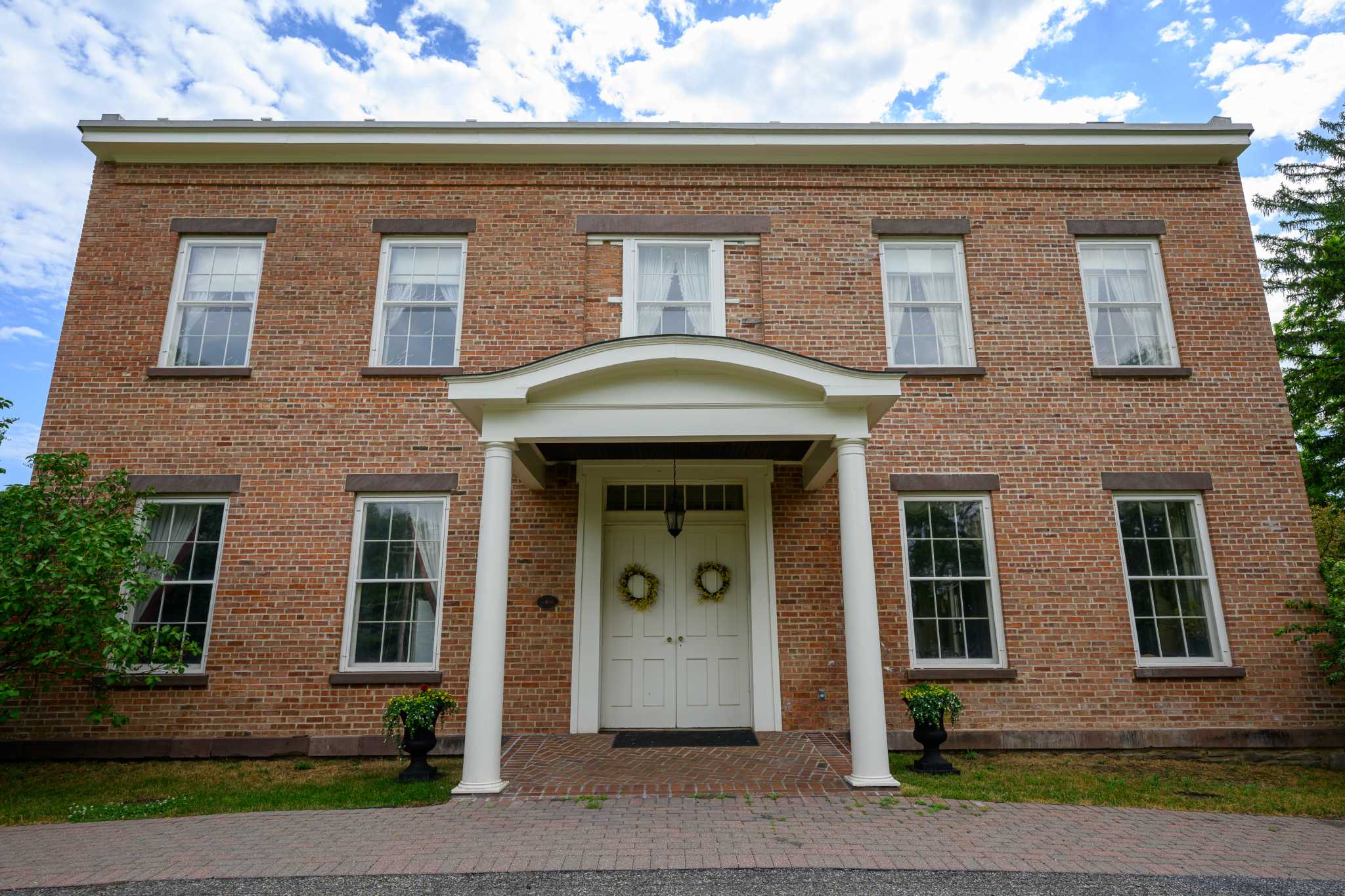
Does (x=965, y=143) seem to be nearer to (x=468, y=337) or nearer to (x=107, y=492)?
(x=468, y=337)

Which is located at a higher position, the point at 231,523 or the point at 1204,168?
the point at 1204,168

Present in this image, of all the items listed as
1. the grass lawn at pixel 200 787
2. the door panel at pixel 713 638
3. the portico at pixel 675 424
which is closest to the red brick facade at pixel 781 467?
the grass lawn at pixel 200 787

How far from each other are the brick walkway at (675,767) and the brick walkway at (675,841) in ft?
0.93

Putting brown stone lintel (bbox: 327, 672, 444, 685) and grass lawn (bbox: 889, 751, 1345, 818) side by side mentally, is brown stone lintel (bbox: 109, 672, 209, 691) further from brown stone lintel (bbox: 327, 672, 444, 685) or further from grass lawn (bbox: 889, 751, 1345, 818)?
grass lawn (bbox: 889, 751, 1345, 818)

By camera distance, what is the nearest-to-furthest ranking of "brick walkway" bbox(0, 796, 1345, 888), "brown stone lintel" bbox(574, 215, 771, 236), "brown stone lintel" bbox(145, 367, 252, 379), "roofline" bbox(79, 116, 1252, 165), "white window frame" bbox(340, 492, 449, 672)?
1. "brick walkway" bbox(0, 796, 1345, 888)
2. "white window frame" bbox(340, 492, 449, 672)
3. "brown stone lintel" bbox(145, 367, 252, 379)
4. "roofline" bbox(79, 116, 1252, 165)
5. "brown stone lintel" bbox(574, 215, 771, 236)

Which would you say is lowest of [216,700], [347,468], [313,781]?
[313,781]

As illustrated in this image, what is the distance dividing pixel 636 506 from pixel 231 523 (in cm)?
458

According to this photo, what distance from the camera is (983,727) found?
7.95 m

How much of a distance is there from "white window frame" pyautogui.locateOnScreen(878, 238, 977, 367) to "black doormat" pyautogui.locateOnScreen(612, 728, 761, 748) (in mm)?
4595

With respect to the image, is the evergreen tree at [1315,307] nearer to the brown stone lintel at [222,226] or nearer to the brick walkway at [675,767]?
the brick walkway at [675,767]

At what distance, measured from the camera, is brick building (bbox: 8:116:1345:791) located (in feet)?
26.4

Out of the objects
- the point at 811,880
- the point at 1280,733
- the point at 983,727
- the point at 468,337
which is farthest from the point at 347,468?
the point at 1280,733

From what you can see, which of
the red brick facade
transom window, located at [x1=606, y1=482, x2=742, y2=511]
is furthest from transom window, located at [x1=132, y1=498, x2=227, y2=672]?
transom window, located at [x1=606, y1=482, x2=742, y2=511]

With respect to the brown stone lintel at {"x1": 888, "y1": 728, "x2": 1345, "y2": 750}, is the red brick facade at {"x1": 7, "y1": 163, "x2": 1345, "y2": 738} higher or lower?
higher
